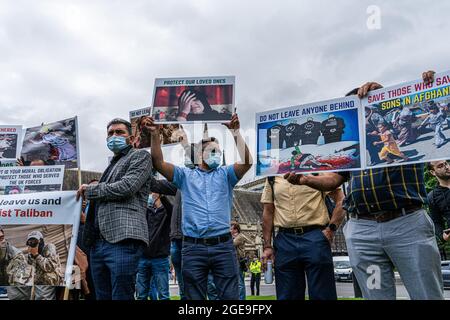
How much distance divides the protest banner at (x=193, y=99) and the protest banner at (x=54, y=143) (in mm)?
2740

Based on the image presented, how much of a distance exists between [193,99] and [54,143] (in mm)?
3341

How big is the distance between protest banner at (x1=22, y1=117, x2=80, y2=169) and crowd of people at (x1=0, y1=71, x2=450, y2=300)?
2.29 m

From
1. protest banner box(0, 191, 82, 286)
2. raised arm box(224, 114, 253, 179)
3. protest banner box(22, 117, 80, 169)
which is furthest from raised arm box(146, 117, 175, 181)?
protest banner box(22, 117, 80, 169)

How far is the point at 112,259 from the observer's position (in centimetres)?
403

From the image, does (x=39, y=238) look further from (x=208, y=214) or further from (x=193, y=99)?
(x=193, y=99)

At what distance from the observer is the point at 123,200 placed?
4.25 m

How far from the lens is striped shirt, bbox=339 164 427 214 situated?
3.53 m

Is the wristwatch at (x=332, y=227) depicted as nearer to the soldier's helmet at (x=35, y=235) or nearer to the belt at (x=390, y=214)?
the belt at (x=390, y=214)

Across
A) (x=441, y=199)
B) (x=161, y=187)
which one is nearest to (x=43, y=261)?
(x=161, y=187)

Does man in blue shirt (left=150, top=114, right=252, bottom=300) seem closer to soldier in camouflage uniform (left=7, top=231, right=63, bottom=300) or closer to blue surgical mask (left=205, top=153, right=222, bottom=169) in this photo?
blue surgical mask (left=205, top=153, right=222, bottom=169)

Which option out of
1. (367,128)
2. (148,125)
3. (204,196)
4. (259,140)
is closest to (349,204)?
(367,128)
